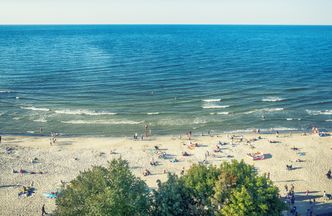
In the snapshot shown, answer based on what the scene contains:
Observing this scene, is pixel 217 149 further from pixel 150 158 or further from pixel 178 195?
pixel 178 195

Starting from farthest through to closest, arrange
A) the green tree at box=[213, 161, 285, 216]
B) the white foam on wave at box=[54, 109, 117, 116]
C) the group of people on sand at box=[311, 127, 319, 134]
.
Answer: the white foam on wave at box=[54, 109, 117, 116]
the group of people on sand at box=[311, 127, 319, 134]
the green tree at box=[213, 161, 285, 216]

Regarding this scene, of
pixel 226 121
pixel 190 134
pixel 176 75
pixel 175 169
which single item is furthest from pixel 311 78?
pixel 175 169

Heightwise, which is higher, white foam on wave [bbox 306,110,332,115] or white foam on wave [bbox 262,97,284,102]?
white foam on wave [bbox 262,97,284,102]

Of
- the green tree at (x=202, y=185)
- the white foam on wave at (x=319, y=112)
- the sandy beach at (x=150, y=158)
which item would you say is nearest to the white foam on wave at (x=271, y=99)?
the white foam on wave at (x=319, y=112)

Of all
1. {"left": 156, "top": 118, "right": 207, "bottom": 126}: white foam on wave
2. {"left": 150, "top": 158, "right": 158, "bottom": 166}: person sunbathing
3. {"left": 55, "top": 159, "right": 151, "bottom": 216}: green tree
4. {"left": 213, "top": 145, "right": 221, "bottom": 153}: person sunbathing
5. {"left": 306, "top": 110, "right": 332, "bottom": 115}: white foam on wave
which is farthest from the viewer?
{"left": 306, "top": 110, "right": 332, "bottom": 115}: white foam on wave

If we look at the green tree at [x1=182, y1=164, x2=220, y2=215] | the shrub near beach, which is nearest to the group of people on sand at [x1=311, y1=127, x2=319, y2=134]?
the shrub near beach

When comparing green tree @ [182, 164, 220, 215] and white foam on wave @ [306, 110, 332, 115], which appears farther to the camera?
white foam on wave @ [306, 110, 332, 115]

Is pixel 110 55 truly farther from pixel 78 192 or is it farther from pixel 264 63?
pixel 78 192

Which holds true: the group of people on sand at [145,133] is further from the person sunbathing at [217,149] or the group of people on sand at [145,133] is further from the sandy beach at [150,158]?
the person sunbathing at [217,149]

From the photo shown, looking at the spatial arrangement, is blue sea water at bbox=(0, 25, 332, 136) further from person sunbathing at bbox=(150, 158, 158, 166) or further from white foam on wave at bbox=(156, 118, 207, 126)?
person sunbathing at bbox=(150, 158, 158, 166)
